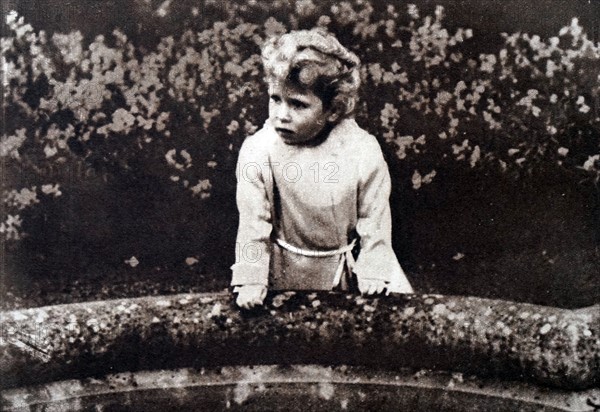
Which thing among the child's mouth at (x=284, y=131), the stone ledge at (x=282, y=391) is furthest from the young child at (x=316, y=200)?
the stone ledge at (x=282, y=391)

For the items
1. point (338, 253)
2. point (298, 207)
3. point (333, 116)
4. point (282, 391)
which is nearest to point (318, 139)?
point (333, 116)

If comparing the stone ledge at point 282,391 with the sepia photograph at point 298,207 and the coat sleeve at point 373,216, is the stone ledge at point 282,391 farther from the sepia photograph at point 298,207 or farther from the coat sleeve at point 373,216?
the coat sleeve at point 373,216

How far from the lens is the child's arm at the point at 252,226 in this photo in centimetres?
250

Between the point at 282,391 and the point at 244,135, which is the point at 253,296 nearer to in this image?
the point at 282,391

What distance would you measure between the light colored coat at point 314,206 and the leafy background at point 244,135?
0.22ft

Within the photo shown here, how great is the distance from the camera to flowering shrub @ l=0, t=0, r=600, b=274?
8.10 feet

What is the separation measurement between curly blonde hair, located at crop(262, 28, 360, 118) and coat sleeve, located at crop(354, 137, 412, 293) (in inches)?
5.2

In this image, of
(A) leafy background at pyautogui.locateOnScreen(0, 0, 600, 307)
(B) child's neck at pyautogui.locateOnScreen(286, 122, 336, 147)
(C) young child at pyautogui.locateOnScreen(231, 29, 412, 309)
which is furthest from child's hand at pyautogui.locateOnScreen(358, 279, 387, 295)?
(B) child's neck at pyautogui.locateOnScreen(286, 122, 336, 147)

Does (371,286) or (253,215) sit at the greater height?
(253,215)

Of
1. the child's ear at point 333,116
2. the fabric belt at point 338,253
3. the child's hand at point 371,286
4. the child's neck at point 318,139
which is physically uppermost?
the child's ear at point 333,116

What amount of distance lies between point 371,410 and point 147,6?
1.05 m

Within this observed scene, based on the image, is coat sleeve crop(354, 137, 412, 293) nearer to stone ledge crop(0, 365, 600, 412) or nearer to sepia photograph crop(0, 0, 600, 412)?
sepia photograph crop(0, 0, 600, 412)

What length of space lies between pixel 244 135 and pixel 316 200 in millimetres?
231

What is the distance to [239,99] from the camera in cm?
254
